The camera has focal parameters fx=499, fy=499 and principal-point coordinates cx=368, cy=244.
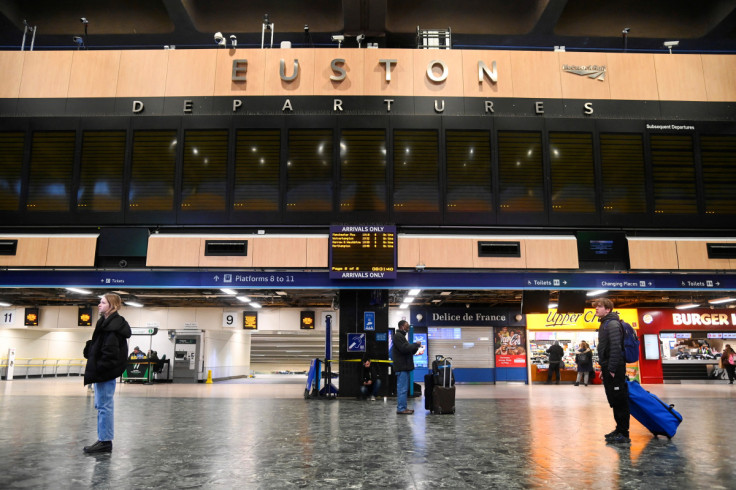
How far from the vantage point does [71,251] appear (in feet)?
37.4

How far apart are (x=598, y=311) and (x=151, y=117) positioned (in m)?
10.4

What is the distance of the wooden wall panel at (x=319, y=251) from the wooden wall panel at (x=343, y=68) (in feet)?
12.1

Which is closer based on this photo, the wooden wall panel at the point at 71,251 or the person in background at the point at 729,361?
the wooden wall panel at the point at 71,251

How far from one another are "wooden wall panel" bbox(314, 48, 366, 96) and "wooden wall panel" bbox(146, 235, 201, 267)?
4.79 metres

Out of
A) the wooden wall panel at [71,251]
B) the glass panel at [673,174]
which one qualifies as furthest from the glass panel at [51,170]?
the glass panel at [673,174]

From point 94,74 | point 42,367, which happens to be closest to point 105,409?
point 94,74

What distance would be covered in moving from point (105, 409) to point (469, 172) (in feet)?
28.4

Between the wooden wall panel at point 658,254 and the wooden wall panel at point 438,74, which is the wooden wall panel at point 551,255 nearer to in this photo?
the wooden wall panel at point 658,254

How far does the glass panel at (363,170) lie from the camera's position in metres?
11.3

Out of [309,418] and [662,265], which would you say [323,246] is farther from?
[662,265]

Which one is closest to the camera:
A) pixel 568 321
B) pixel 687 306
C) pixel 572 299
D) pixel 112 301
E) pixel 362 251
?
pixel 112 301

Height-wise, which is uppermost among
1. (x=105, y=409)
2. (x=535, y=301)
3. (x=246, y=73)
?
(x=246, y=73)

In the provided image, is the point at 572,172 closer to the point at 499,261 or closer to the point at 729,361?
the point at 499,261

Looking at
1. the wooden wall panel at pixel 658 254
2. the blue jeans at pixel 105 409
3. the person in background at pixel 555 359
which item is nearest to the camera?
the blue jeans at pixel 105 409
